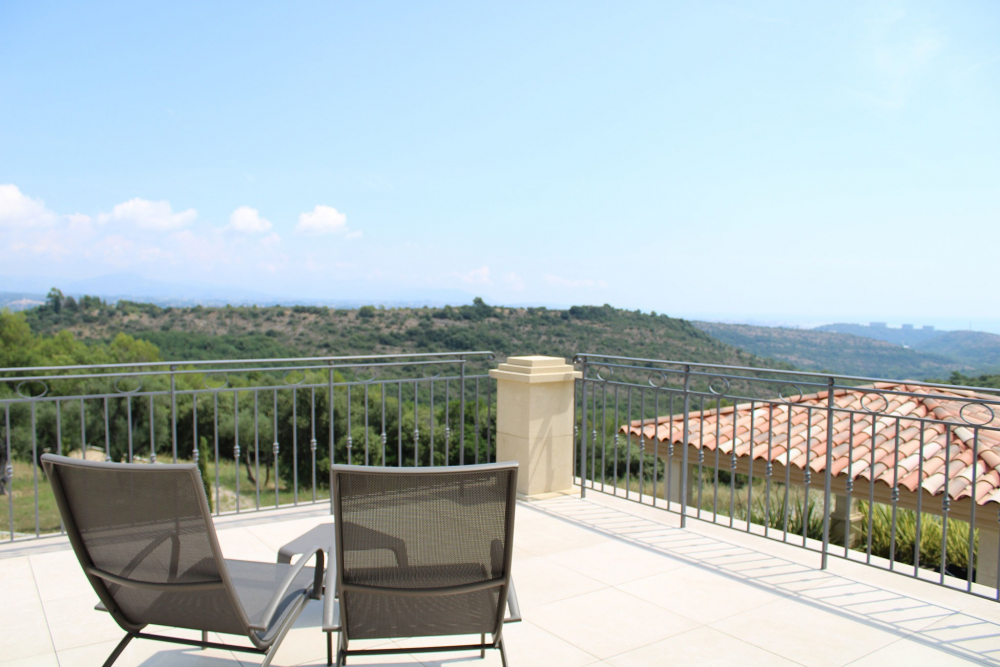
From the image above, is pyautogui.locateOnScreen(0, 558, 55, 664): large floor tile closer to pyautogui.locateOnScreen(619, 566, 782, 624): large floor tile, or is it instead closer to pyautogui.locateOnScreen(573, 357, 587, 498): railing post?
pyautogui.locateOnScreen(619, 566, 782, 624): large floor tile

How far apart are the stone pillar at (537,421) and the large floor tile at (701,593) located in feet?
5.67

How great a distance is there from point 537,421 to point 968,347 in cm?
2696

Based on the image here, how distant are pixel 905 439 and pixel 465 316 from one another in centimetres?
1638

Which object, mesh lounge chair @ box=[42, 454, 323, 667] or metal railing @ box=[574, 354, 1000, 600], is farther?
metal railing @ box=[574, 354, 1000, 600]

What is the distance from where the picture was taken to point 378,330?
24.7m

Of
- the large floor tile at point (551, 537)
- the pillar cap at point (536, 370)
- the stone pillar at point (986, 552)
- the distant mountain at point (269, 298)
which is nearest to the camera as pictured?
the large floor tile at point (551, 537)

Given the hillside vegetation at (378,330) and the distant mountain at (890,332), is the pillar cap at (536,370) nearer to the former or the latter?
the hillside vegetation at (378,330)

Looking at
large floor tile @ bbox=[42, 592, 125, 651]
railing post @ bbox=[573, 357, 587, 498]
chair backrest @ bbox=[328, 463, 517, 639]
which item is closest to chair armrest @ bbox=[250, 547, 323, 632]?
chair backrest @ bbox=[328, 463, 517, 639]

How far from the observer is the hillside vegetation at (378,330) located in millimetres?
19484

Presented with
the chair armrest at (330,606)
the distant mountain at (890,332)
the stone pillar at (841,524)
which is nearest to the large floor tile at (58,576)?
the chair armrest at (330,606)

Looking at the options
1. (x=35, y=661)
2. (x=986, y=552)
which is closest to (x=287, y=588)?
(x=35, y=661)

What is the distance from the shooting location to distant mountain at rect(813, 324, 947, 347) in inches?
1060

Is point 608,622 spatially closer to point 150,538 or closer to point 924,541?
point 150,538

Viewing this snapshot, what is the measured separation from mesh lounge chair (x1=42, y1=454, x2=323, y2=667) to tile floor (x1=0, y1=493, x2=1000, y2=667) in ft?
2.17
